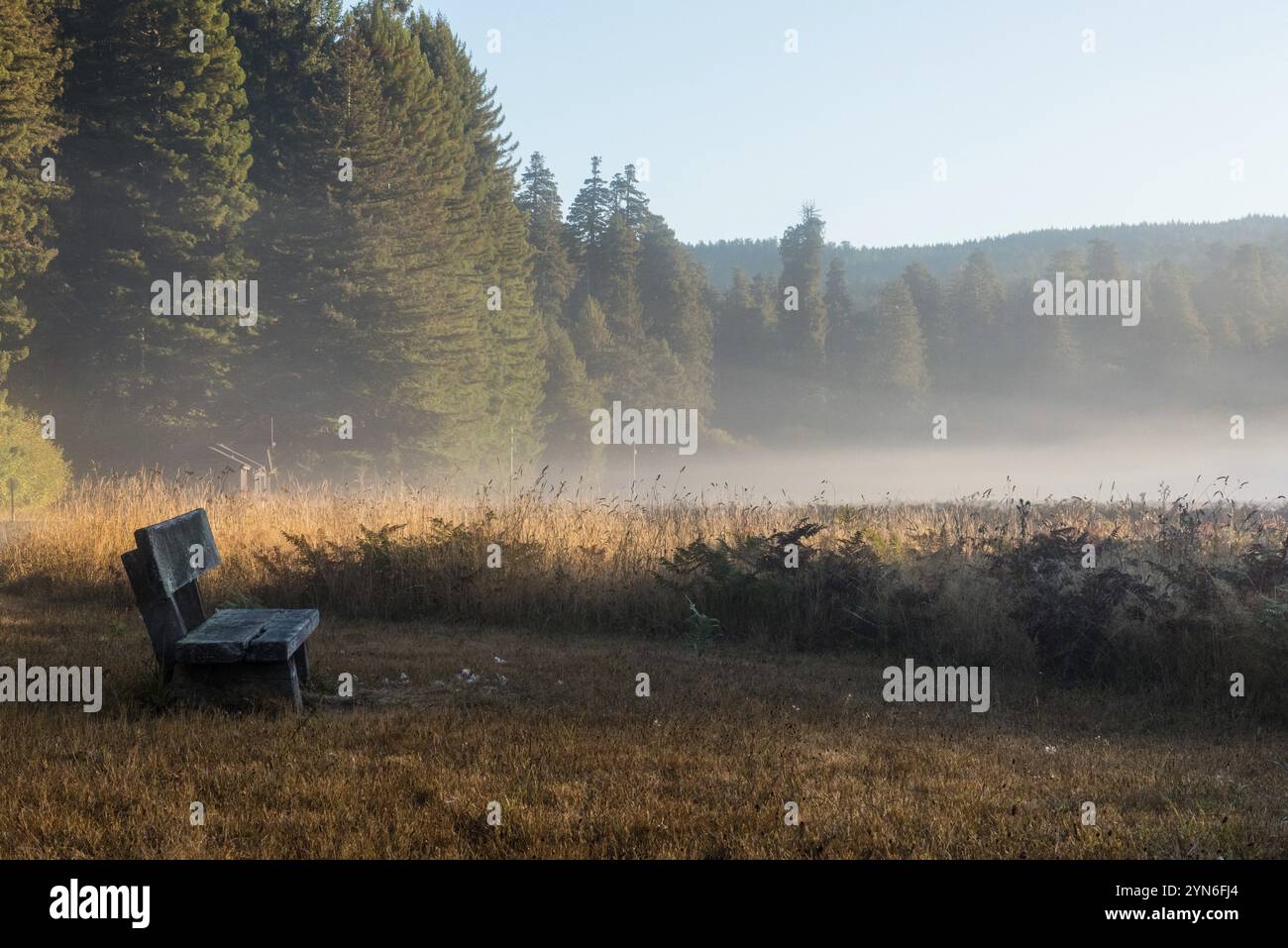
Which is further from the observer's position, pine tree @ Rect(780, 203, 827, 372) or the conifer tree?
pine tree @ Rect(780, 203, 827, 372)

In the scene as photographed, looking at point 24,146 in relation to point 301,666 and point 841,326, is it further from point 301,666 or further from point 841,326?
point 841,326

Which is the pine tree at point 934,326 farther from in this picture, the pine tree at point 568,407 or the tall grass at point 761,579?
the tall grass at point 761,579

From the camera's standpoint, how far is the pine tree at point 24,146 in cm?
2795

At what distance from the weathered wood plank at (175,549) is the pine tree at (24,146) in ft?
85.1

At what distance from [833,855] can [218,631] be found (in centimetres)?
428

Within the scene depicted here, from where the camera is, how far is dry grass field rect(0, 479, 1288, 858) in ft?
14.3

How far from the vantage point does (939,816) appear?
4574mm

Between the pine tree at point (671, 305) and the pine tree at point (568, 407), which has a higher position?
the pine tree at point (671, 305)

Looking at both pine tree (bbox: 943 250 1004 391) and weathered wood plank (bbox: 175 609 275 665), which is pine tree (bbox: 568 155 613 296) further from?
weathered wood plank (bbox: 175 609 275 665)

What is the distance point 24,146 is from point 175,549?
28.0 metres

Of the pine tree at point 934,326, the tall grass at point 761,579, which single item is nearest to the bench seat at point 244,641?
the tall grass at point 761,579

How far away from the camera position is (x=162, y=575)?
620 centimetres

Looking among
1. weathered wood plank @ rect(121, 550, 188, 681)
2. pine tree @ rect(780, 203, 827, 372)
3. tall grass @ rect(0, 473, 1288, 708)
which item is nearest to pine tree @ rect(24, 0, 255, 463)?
tall grass @ rect(0, 473, 1288, 708)

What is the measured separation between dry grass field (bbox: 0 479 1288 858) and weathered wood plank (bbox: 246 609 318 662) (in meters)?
0.37
